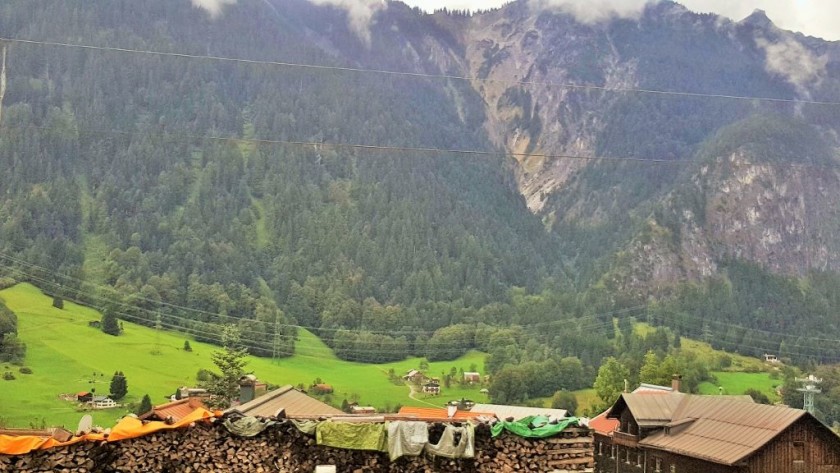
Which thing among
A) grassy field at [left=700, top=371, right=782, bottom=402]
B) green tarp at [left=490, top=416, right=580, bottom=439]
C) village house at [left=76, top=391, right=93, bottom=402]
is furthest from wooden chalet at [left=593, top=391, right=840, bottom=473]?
grassy field at [left=700, top=371, right=782, bottom=402]

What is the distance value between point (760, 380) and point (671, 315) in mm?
27386

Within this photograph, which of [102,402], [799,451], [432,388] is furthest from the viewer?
[432,388]

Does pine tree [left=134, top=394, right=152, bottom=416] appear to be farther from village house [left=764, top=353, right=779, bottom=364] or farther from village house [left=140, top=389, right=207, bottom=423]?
village house [left=764, top=353, right=779, bottom=364]

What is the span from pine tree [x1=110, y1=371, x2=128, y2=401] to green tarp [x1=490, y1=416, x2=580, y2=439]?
323ft

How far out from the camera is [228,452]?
63.7 ft

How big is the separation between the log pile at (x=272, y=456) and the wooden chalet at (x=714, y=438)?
1994 centimetres

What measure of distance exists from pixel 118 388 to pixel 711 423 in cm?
8481

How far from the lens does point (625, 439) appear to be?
151ft

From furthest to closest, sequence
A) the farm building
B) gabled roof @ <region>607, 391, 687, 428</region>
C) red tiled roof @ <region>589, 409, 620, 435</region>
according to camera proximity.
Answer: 1. the farm building
2. red tiled roof @ <region>589, 409, 620, 435</region>
3. gabled roof @ <region>607, 391, 687, 428</region>

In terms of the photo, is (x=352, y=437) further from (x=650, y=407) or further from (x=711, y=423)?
(x=650, y=407)

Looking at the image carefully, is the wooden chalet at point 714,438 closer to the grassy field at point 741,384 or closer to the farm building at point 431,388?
the farm building at point 431,388

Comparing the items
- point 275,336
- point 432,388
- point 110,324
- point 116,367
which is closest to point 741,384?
point 432,388

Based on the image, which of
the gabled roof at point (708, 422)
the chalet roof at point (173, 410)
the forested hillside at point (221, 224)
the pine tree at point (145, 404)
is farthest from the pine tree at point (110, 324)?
the gabled roof at point (708, 422)

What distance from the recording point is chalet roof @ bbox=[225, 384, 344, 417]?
97.1 feet
